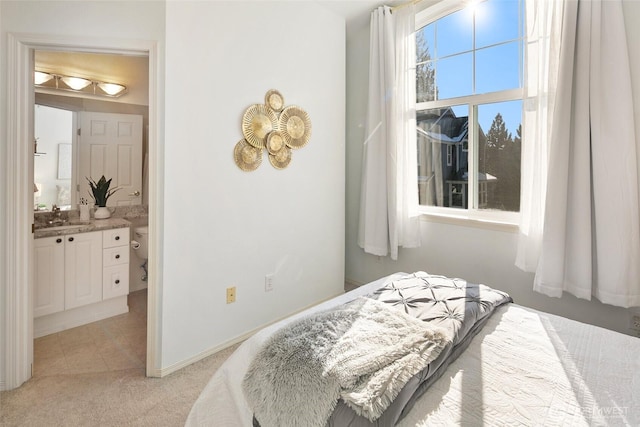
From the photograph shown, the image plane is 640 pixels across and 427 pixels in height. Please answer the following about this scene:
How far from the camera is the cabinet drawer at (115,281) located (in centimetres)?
285

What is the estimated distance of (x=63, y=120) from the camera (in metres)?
2.99

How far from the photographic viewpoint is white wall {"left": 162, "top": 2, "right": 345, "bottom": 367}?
1989 millimetres

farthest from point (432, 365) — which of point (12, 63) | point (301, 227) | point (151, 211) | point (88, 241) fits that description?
point (88, 241)

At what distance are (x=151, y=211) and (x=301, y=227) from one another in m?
1.21

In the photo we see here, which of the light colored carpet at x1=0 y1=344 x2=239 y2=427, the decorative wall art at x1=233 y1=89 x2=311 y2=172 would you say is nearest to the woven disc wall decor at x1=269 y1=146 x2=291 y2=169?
the decorative wall art at x1=233 y1=89 x2=311 y2=172

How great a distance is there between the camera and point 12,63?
1.72 metres

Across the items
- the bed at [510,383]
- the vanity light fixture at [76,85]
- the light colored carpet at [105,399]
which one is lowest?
the light colored carpet at [105,399]

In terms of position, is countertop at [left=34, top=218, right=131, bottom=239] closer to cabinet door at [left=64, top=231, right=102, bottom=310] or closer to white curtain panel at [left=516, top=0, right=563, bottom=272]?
cabinet door at [left=64, top=231, right=102, bottom=310]

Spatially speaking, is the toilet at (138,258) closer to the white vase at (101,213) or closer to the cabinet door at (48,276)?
the white vase at (101,213)

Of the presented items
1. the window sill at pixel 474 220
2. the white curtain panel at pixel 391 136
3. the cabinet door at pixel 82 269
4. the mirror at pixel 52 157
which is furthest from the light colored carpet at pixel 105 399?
the window sill at pixel 474 220

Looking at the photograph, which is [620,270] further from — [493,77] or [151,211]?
[151,211]

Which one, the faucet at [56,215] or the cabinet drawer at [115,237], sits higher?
the faucet at [56,215]

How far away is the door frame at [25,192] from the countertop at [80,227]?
722 millimetres

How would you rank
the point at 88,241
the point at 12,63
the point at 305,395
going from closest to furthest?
the point at 305,395, the point at 12,63, the point at 88,241
